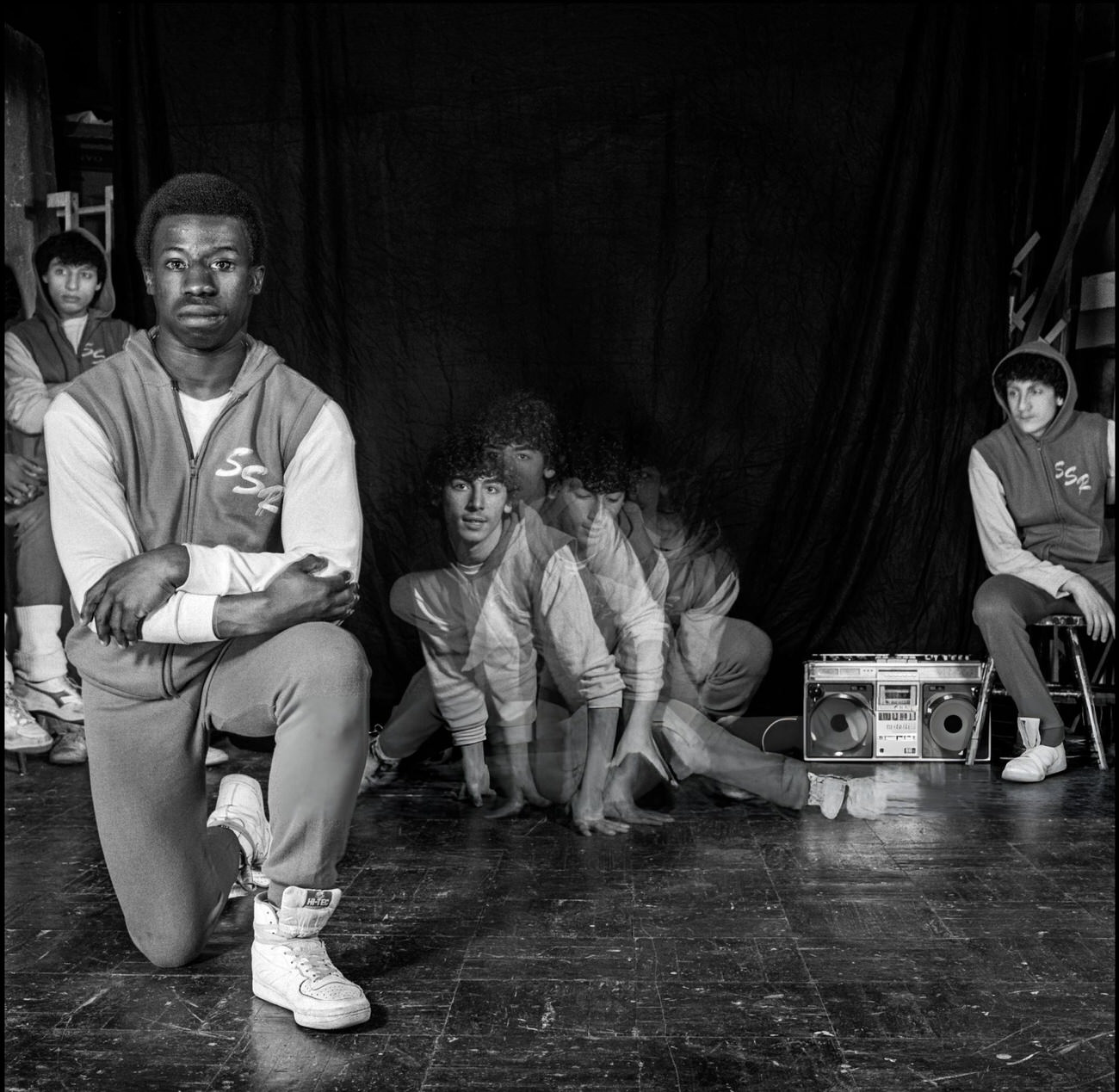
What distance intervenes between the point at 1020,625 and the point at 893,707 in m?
0.50

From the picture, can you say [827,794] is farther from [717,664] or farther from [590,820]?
[717,664]

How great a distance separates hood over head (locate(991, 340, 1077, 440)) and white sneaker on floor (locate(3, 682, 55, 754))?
341 cm

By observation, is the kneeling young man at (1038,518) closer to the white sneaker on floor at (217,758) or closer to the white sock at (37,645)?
the white sneaker on floor at (217,758)

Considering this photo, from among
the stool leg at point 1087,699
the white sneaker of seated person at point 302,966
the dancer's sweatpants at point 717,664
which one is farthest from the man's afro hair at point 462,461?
the white sneaker of seated person at point 302,966

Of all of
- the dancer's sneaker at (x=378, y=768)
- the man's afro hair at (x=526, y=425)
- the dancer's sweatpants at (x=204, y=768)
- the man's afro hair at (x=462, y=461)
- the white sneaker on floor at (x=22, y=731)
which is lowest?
the dancer's sneaker at (x=378, y=768)

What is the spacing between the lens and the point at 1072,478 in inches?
172

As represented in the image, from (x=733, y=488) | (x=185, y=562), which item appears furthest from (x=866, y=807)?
(x=185, y=562)

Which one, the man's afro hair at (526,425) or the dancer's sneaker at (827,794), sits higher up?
the man's afro hair at (526,425)

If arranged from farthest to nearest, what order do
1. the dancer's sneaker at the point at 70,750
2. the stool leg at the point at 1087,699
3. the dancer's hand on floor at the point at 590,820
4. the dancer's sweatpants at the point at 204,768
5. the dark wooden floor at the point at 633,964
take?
the stool leg at the point at 1087,699
the dancer's sneaker at the point at 70,750
the dancer's hand on floor at the point at 590,820
the dancer's sweatpants at the point at 204,768
the dark wooden floor at the point at 633,964

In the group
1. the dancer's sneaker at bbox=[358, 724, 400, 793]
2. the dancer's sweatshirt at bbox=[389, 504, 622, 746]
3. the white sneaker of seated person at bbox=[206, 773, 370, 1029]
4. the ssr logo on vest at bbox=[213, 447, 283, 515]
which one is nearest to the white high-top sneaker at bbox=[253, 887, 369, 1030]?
the white sneaker of seated person at bbox=[206, 773, 370, 1029]

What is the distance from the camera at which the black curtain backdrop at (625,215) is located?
168 inches

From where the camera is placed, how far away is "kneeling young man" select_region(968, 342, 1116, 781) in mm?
4094

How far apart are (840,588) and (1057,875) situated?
66.5 inches

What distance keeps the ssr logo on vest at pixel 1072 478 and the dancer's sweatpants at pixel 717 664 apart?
1.16 m
